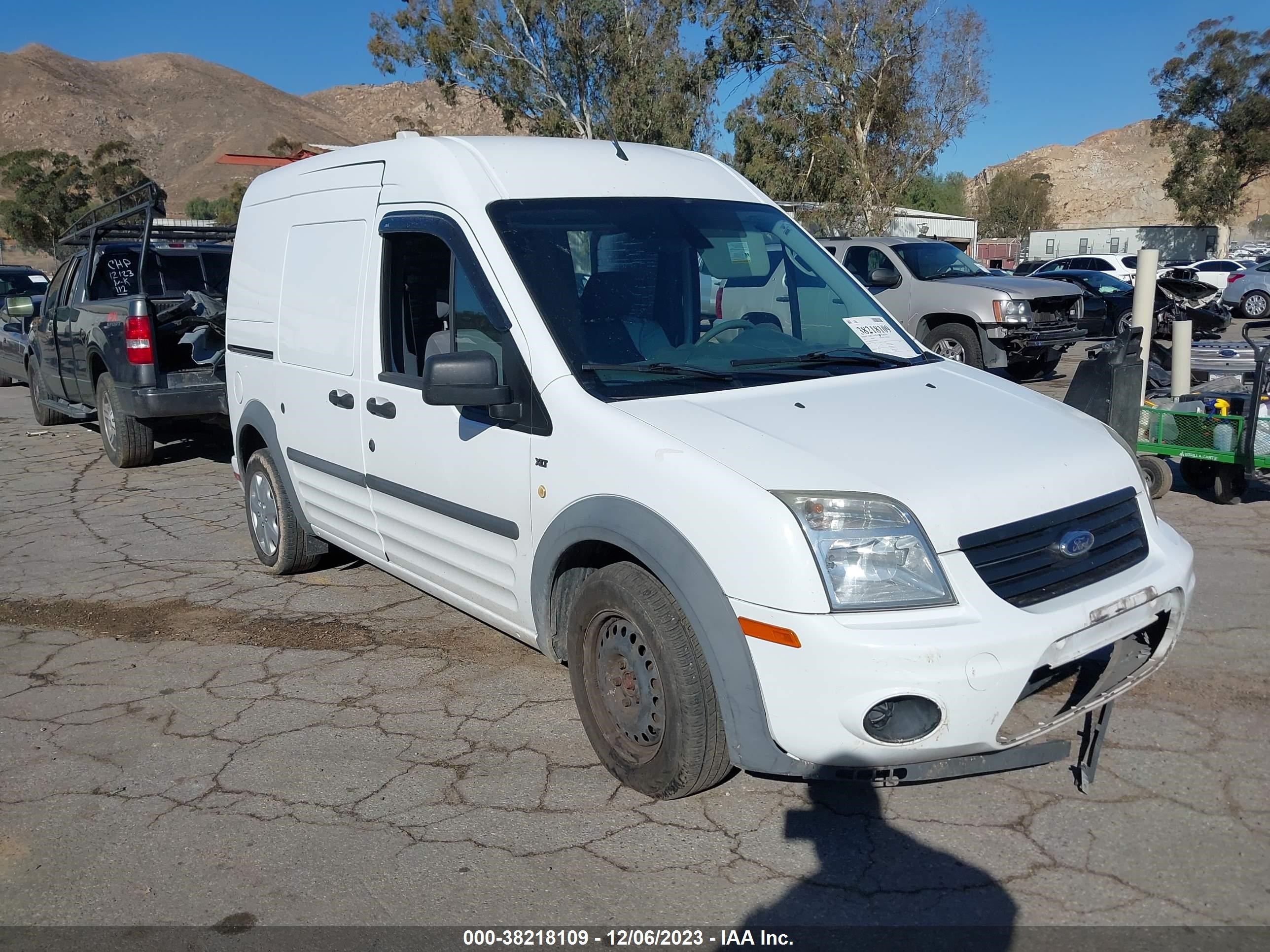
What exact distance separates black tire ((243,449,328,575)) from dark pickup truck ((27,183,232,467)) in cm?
192

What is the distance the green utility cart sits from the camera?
642 cm

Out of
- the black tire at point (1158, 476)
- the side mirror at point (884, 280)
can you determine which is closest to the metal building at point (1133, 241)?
the side mirror at point (884, 280)

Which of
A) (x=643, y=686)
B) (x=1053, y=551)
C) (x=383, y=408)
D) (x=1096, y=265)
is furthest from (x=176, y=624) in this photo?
(x=1096, y=265)

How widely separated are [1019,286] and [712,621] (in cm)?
1158

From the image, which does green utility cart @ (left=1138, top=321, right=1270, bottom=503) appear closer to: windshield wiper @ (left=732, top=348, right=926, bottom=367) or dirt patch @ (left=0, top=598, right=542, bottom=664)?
windshield wiper @ (left=732, top=348, right=926, bottom=367)

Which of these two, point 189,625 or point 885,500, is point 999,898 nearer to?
point 885,500

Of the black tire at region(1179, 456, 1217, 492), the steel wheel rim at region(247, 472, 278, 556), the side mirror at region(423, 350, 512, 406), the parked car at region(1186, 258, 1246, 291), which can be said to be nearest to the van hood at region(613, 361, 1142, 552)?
the side mirror at region(423, 350, 512, 406)

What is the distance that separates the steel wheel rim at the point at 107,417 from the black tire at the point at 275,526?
12.5ft

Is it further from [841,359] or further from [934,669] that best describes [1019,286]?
[934,669]

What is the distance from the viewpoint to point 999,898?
117 inches

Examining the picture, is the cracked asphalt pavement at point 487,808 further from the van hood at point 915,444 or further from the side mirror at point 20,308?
the side mirror at point 20,308

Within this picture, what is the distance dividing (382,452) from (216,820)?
1639 millimetres

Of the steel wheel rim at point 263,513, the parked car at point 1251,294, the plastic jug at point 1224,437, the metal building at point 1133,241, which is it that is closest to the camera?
the steel wheel rim at point 263,513

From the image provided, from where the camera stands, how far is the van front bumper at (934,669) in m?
2.86
